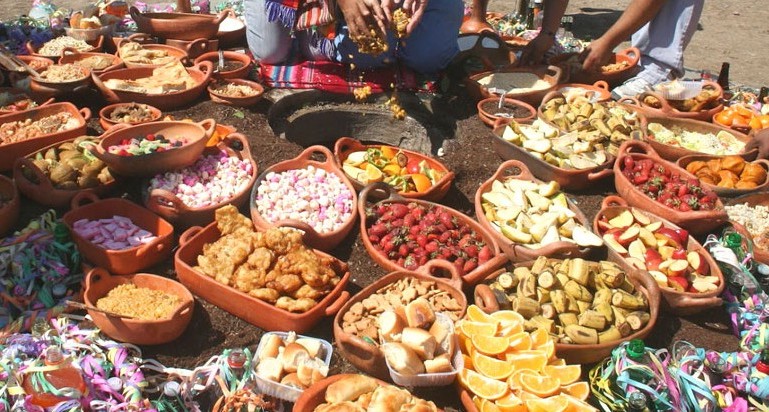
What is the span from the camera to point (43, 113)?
370cm

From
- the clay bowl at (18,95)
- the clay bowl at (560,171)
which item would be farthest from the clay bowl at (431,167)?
the clay bowl at (18,95)

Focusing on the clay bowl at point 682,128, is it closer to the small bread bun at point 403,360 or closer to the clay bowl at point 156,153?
the small bread bun at point 403,360

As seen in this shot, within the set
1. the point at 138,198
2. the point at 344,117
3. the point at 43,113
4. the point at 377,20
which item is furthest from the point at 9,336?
the point at 344,117

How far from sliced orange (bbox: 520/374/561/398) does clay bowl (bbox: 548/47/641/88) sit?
3220 millimetres

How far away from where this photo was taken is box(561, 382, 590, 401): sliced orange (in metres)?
2.17

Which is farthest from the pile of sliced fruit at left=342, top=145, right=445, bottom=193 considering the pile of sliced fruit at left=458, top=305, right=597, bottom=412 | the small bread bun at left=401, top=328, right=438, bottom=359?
the small bread bun at left=401, top=328, right=438, bottom=359

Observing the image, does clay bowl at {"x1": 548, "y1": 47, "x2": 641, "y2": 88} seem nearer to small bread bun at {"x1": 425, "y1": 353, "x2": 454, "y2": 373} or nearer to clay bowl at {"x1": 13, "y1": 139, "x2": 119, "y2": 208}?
small bread bun at {"x1": 425, "y1": 353, "x2": 454, "y2": 373}

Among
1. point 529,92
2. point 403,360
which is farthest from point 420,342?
point 529,92

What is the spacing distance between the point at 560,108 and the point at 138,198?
275 centimetres

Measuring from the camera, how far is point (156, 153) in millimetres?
3074

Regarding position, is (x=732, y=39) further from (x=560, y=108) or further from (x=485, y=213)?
(x=485, y=213)

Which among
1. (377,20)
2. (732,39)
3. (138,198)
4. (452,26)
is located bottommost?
(732,39)

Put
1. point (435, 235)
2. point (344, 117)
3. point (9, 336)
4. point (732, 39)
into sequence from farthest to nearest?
point (732, 39)
point (344, 117)
point (435, 235)
point (9, 336)

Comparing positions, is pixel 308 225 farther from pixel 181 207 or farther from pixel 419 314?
pixel 419 314
